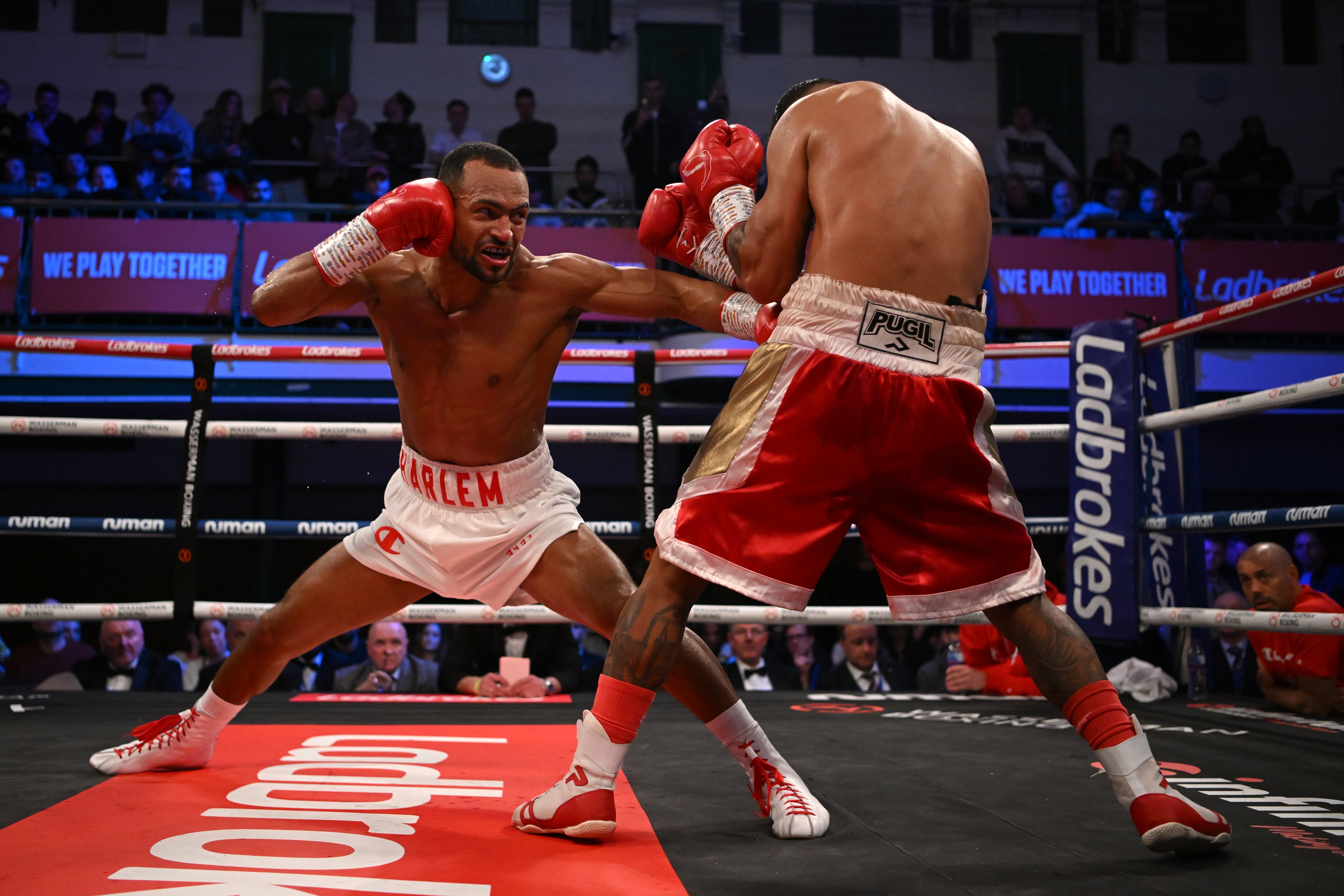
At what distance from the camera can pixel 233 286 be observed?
23.0 ft

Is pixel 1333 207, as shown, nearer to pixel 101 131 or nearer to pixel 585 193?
pixel 585 193

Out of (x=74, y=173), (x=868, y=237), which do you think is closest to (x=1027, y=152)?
(x=74, y=173)

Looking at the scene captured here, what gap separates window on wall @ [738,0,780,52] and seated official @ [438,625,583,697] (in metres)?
8.94

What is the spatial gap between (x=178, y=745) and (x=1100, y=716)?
171 centimetres

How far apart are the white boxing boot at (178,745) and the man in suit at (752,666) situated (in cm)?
262

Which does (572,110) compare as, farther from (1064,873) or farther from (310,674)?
(1064,873)

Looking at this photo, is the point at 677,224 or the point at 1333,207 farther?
the point at 1333,207

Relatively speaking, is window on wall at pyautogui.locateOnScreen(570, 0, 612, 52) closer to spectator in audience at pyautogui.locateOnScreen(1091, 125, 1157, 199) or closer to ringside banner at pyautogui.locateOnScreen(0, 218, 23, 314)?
spectator in audience at pyautogui.locateOnScreen(1091, 125, 1157, 199)

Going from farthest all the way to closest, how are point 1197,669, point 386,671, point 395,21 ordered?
point 395,21
point 386,671
point 1197,669

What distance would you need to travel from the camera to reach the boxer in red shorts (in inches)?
62.0

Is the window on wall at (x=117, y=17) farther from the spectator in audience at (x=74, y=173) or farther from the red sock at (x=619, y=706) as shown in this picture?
the red sock at (x=619, y=706)

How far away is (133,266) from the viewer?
22.9 ft

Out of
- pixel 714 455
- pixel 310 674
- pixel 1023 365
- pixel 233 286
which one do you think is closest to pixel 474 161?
pixel 714 455

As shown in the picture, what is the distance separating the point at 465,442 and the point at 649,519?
3.90 ft
